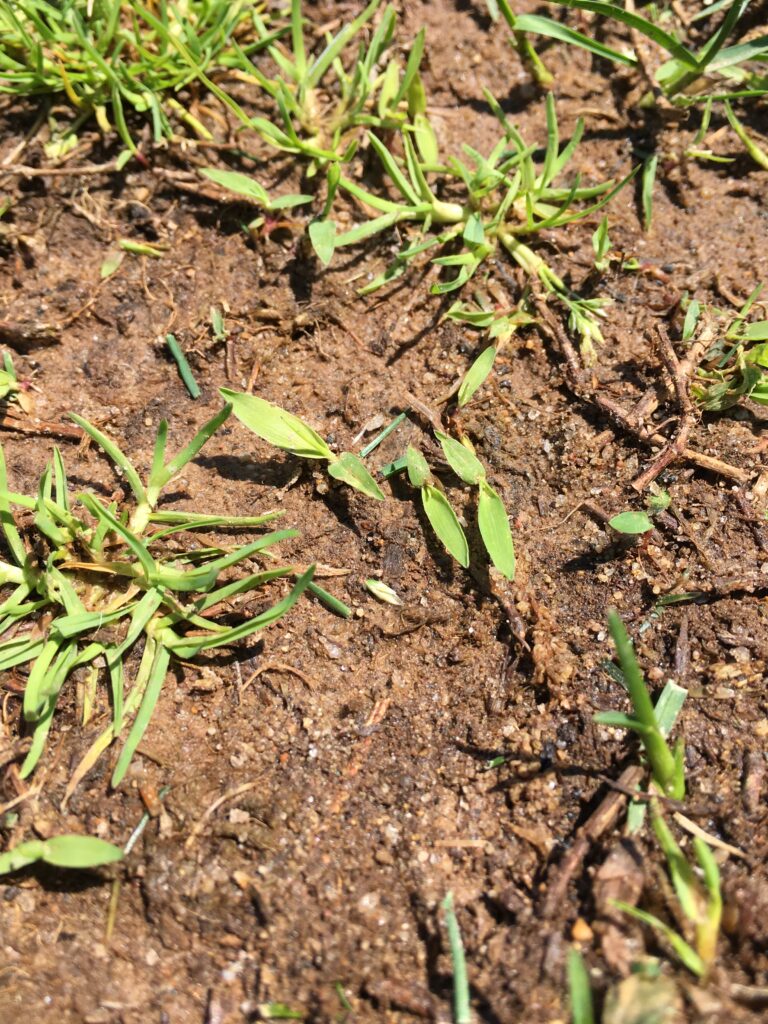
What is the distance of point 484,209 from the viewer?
254 cm

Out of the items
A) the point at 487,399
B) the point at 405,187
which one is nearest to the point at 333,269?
the point at 405,187

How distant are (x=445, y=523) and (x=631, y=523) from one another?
465 millimetres

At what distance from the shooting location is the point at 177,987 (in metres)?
1.69

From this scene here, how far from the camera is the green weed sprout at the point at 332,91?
2.57 meters

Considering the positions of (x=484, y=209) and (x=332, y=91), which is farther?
(x=332, y=91)

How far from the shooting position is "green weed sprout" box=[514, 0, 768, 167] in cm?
246

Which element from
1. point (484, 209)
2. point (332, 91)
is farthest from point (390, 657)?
point (332, 91)

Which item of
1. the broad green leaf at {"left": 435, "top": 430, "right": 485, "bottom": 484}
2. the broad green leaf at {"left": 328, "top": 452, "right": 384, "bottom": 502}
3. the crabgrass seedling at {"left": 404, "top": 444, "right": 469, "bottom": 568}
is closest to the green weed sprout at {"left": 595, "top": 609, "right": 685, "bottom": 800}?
the crabgrass seedling at {"left": 404, "top": 444, "right": 469, "bottom": 568}

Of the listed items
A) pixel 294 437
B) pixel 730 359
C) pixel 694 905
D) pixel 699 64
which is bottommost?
pixel 694 905

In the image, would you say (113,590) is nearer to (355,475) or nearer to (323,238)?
(355,475)

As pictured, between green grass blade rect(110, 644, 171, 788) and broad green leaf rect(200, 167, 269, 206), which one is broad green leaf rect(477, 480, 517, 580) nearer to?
green grass blade rect(110, 644, 171, 788)

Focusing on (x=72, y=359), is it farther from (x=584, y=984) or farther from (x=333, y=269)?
(x=584, y=984)

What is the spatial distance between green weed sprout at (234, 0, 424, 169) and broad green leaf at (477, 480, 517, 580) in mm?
1193

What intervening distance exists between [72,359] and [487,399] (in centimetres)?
127
